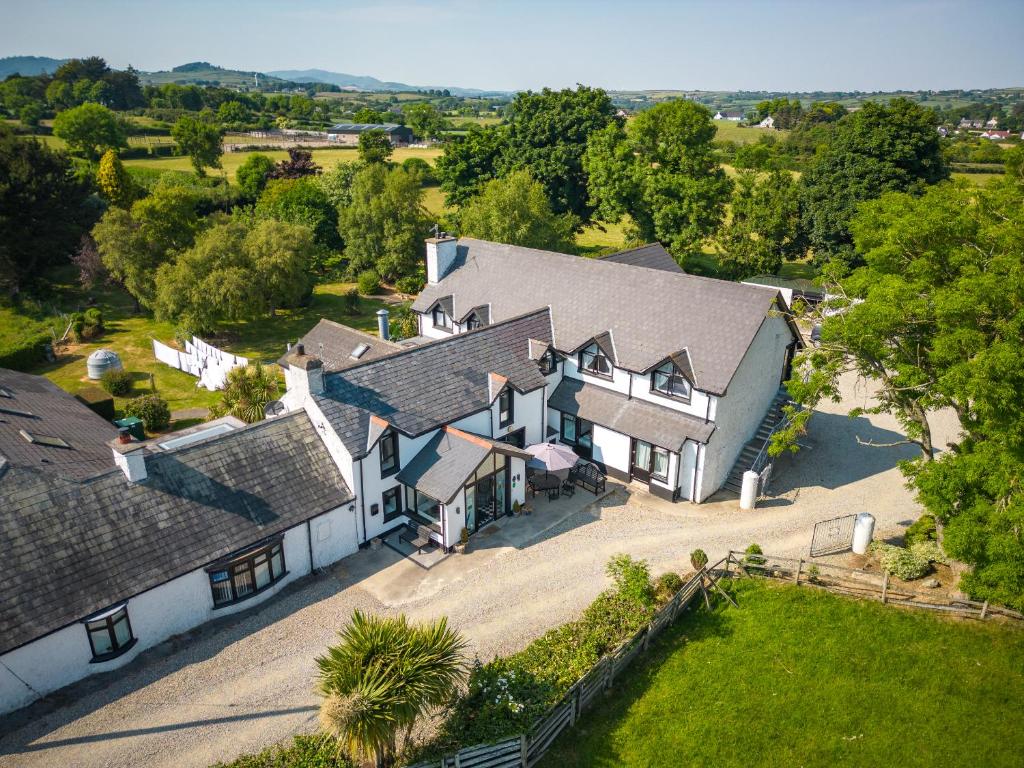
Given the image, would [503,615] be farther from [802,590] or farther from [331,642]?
[802,590]

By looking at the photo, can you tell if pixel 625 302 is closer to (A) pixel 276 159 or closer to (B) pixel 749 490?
(B) pixel 749 490

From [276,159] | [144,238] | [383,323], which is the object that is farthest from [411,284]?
[276,159]

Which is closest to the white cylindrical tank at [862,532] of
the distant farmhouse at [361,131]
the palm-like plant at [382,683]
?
the palm-like plant at [382,683]

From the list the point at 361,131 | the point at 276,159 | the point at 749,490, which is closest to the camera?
the point at 749,490

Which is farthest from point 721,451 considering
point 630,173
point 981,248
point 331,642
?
point 630,173

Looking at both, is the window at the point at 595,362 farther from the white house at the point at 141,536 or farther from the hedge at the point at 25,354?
the hedge at the point at 25,354
